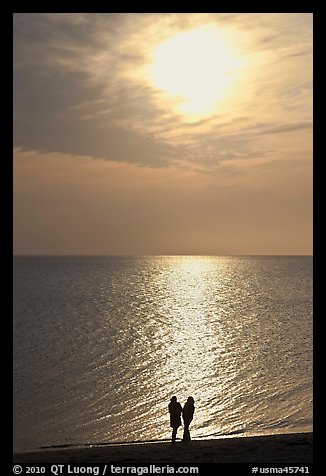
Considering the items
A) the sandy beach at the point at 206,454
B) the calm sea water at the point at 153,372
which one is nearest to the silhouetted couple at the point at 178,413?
the sandy beach at the point at 206,454

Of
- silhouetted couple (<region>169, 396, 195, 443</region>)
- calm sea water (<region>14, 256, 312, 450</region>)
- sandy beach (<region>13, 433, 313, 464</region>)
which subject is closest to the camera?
sandy beach (<region>13, 433, 313, 464</region>)

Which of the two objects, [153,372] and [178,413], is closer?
[178,413]

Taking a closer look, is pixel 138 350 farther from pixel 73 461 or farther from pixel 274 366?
pixel 73 461

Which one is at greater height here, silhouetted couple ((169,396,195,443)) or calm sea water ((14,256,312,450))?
silhouetted couple ((169,396,195,443))

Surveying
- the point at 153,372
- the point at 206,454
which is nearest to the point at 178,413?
the point at 206,454

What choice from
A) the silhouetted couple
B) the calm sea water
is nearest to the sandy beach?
the silhouetted couple

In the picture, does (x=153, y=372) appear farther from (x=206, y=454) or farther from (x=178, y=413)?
(x=206, y=454)

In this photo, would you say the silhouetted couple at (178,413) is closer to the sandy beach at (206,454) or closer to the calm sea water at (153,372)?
the sandy beach at (206,454)

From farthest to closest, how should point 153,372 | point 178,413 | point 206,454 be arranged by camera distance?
point 153,372 < point 178,413 < point 206,454

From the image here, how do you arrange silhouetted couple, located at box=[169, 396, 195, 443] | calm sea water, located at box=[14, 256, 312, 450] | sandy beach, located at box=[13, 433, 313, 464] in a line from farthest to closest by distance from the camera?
calm sea water, located at box=[14, 256, 312, 450] → silhouetted couple, located at box=[169, 396, 195, 443] → sandy beach, located at box=[13, 433, 313, 464]

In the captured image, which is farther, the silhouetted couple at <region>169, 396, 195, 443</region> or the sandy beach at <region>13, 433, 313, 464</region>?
the silhouetted couple at <region>169, 396, 195, 443</region>

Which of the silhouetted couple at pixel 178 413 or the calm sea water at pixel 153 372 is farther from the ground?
the silhouetted couple at pixel 178 413

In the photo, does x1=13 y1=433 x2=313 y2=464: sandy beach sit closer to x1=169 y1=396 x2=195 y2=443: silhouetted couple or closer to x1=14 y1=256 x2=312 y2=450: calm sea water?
x1=169 y1=396 x2=195 y2=443: silhouetted couple

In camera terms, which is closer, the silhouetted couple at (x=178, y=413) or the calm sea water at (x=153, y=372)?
the silhouetted couple at (x=178, y=413)
